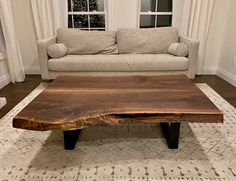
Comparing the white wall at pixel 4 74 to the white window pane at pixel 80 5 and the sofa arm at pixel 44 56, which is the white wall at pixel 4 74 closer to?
the sofa arm at pixel 44 56

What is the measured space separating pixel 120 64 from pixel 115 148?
1417 mm

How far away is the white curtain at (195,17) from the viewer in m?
3.41

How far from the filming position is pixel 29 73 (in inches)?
153

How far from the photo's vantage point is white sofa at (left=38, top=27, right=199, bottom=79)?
2.88 metres

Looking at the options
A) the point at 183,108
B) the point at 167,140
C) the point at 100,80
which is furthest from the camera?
the point at 100,80

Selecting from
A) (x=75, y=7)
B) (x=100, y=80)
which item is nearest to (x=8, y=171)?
(x=100, y=80)

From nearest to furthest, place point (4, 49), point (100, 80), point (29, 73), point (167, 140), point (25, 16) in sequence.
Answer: point (167, 140), point (100, 80), point (4, 49), point (25, 16), point (29, 73)

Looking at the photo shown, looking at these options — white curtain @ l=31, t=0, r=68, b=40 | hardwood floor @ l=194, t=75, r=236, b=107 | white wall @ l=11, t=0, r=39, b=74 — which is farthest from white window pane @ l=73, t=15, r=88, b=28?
hardwood floor @ l=194, t=75, r=236, b=107

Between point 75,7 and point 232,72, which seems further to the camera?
point 75,7

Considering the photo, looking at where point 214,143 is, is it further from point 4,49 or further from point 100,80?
point 4,49

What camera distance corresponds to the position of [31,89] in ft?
10.2

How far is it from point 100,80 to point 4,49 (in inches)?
81.5

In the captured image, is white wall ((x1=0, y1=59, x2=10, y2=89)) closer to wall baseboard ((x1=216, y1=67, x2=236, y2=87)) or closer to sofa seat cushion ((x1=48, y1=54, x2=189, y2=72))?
sofa seat cushion ((x1=48, y1=54, x2=189, y2=72))

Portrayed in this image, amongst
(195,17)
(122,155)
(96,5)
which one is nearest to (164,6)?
(195,17)
